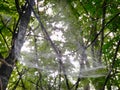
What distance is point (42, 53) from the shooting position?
3.42 meters

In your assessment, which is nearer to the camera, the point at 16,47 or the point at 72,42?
the point at 16,47

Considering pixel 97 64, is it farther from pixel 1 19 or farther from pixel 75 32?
pixel 1 19

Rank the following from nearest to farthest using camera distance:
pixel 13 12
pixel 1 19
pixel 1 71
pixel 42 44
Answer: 1. pixel 1 71
2. pixel 13 12
3. pixel 1 19
4. pixel 42 44

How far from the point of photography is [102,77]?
10.4 ft

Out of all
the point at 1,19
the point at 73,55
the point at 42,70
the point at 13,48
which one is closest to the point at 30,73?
the point at 42,70

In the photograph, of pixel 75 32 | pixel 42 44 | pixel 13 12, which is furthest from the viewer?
pixel 42 44

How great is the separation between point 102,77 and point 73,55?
1.68ft

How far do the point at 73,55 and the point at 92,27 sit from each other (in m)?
0.49

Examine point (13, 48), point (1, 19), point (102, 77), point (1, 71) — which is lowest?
point (102, 77)

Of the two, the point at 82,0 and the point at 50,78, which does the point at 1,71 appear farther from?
the point at 82,0

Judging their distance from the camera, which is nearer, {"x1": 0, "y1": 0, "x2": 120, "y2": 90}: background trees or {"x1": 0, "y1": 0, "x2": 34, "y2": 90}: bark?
{"x1": 0, "y1": 0, "x2": 34, "y2": 90}: bark

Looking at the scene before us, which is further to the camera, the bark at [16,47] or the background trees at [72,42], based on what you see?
the background trees at [72,42]

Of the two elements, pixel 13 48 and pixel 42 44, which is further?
pixel 42 44

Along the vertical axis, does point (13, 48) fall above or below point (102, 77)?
above
